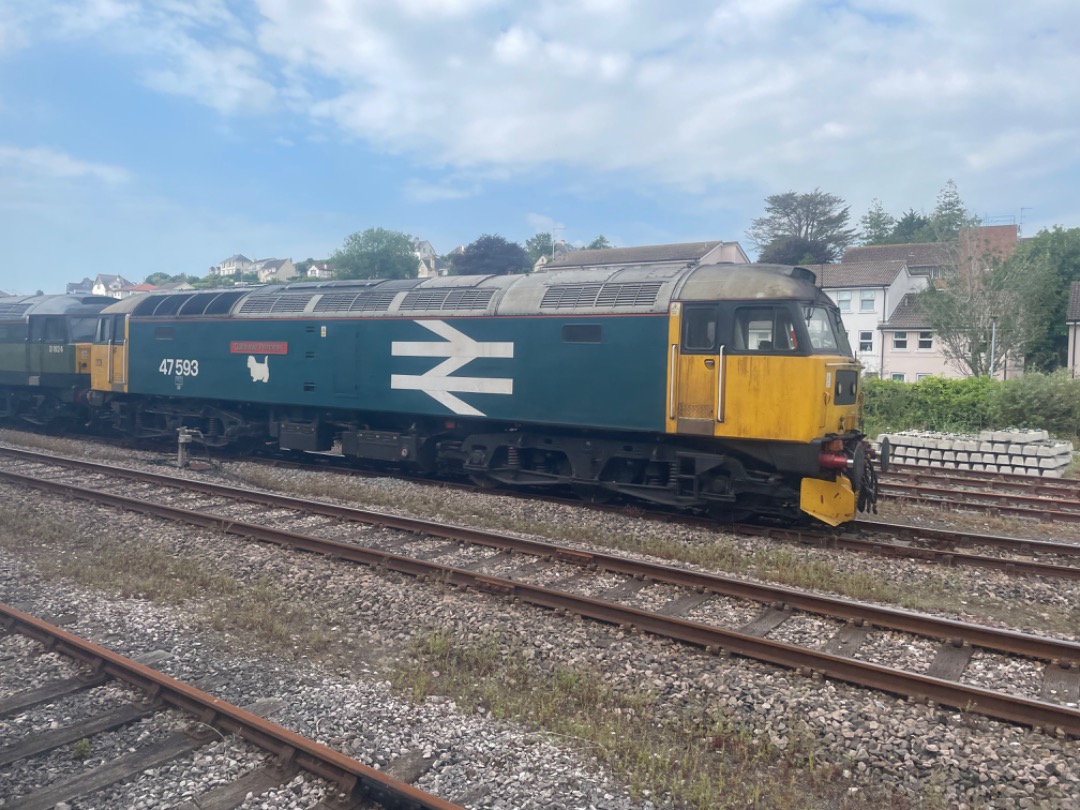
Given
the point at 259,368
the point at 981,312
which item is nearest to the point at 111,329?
the point at 259,368

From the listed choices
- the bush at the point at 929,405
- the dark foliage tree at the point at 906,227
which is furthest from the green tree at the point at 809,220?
the bush at the point at 929,405

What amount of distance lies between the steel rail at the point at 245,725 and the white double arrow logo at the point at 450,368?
6.96m

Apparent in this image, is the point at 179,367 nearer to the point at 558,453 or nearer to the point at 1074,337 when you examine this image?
the point at 558,453

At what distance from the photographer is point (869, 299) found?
42.9m

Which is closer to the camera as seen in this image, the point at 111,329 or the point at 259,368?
the point at 259,368

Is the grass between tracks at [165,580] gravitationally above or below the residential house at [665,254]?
below

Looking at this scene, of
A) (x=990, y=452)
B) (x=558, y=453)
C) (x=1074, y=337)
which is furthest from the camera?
(x=1074, y=337)

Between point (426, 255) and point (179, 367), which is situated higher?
point (426, 255)

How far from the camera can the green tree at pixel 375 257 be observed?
75250 mm

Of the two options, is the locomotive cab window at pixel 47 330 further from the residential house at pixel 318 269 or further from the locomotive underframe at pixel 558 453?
the residential house at pixel 318 269

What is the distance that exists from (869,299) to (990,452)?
2819 centimetres

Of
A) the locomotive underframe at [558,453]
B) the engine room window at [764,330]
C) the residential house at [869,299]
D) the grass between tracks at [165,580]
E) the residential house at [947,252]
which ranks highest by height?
the residential house at [947,252]

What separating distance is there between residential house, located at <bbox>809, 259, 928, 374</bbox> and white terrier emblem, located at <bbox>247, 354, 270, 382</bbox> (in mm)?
34756

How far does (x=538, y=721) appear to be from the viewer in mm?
5137
